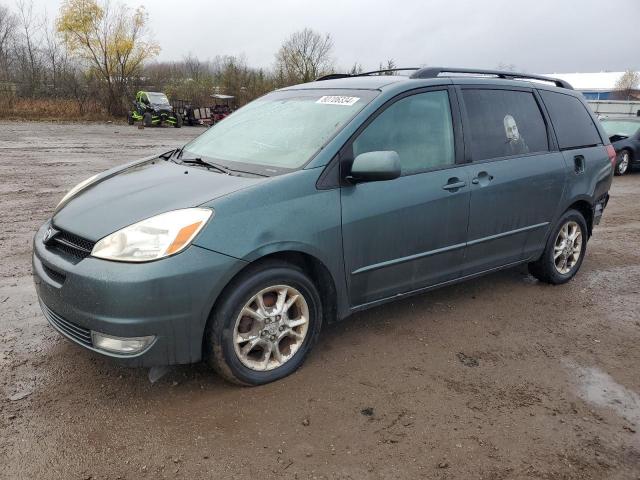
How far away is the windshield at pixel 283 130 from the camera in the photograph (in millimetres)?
3414

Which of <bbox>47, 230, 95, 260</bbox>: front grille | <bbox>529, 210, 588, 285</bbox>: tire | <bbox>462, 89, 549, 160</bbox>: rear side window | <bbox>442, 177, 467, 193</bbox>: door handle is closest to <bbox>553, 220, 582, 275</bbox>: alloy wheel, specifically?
<bbox>529, 210, 588, 285</bbox>: tire

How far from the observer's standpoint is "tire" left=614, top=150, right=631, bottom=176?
45.3 ft

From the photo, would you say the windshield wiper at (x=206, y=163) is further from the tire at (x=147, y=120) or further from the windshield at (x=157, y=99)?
the windshield at (x=157, y=99)

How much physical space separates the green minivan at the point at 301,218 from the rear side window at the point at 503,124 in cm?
1

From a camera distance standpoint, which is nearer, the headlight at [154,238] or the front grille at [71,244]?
the headlight at [154,238]

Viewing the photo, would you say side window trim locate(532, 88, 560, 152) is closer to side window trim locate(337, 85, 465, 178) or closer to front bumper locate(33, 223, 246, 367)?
side window trim locate(337, 85, 465, 178)

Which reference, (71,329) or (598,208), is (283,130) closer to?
(71,329)

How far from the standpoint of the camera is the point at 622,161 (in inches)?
546

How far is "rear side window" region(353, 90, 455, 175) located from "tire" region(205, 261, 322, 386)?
96 cm

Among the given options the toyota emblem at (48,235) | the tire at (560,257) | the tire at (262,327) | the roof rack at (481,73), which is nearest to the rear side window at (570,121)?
the roof rack at (481,73)

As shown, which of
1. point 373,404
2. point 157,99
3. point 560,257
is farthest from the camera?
point 157,99

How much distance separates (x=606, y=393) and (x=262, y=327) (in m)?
2.11

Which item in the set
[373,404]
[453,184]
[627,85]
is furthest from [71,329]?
[627,85]

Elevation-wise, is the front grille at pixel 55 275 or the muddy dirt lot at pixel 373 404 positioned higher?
the front grille at pixel 55 275
